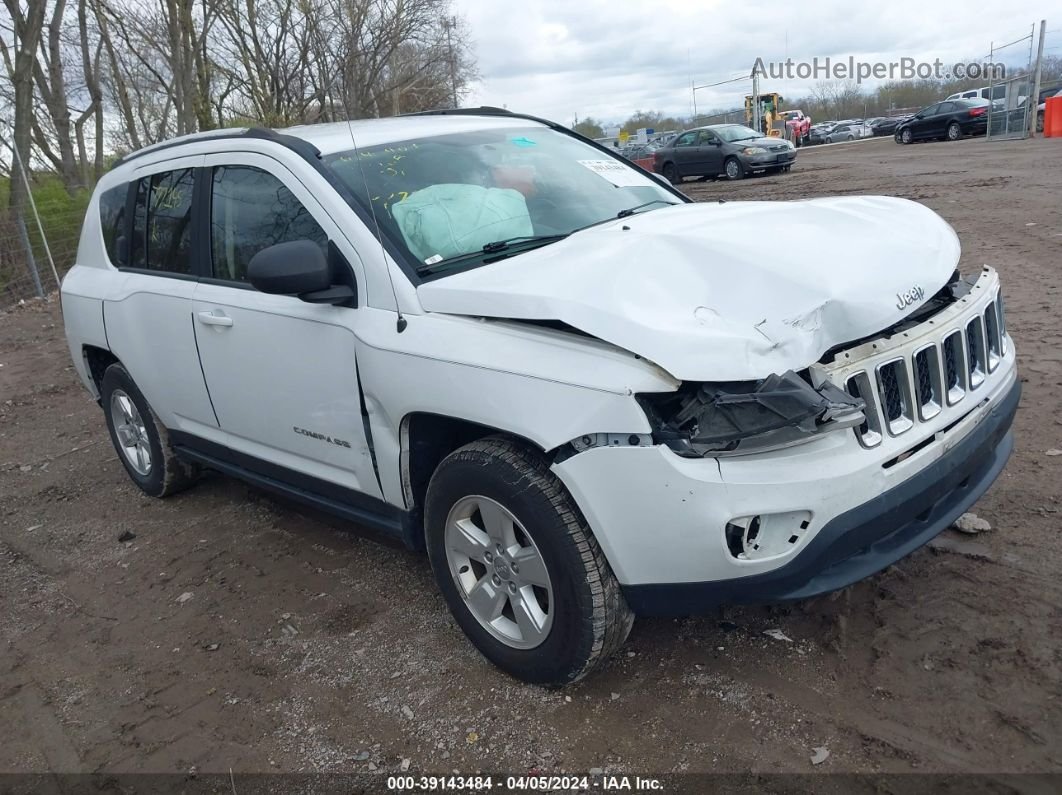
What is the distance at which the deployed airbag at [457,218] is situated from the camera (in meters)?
3.19

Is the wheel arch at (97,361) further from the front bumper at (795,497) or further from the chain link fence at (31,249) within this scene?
the chain link fence at (31,249)

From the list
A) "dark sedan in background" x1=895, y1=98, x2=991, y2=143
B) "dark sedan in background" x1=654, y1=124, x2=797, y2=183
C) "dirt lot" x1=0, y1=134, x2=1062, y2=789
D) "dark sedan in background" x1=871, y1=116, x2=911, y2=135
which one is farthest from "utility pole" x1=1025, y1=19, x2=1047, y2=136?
"dirt lot" x1=0, y1=134, x2=1062, y2=789

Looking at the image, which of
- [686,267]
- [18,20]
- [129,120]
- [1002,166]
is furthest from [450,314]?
[129,120]

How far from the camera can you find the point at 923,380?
2.71 meters

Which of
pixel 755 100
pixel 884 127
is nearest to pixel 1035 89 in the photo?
pixel 755 100

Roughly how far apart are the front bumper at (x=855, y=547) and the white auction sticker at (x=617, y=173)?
1912 mm

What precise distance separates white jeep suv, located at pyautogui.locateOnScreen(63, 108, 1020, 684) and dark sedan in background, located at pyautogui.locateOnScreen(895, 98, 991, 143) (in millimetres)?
27073

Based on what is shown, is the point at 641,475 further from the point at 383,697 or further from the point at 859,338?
the point at 383,697

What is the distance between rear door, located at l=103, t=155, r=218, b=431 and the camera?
4.07 metres

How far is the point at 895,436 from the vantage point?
253cm

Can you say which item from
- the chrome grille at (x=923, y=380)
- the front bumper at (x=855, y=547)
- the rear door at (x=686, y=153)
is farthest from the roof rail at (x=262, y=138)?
the rear door at (x=686, y=153)

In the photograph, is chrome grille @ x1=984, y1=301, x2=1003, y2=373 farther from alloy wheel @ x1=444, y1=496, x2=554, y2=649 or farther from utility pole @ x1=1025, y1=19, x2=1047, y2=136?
utility pole @ x1=1025, y1=19, x2=1047, y2=136

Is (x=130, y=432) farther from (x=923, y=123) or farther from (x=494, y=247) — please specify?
(x=923, y=123)

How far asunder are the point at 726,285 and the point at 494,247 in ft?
3.20
